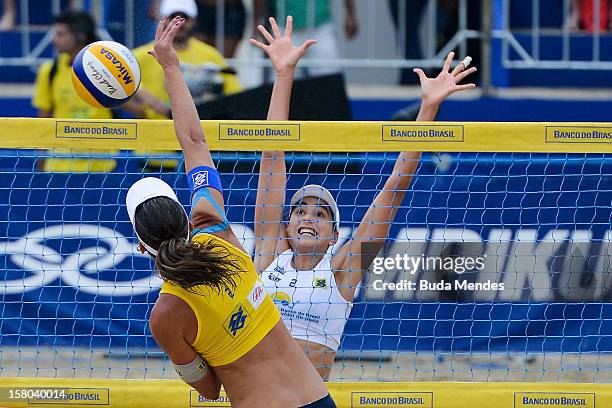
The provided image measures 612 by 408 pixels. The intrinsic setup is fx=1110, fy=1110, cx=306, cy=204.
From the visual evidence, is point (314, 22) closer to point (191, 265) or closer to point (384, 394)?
point (384, 394)

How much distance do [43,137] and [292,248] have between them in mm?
1274

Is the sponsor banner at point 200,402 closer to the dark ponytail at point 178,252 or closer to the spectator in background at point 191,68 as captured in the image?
the dark ponytail at point 178,252

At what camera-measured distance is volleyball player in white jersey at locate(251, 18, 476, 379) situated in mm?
5191

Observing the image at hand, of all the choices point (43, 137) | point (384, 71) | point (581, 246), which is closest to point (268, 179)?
point (43, 137)

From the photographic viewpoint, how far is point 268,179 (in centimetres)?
533

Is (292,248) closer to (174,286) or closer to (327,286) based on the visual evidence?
(327,286)

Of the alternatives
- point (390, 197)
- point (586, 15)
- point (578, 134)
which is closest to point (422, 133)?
point (390, 197)

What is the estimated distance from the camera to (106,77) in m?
5.34

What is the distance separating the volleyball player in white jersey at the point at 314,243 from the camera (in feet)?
17.0

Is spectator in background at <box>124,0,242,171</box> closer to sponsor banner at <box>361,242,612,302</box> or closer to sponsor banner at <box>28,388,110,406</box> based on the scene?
sponsor banner at <box>361,242,612,302</box>

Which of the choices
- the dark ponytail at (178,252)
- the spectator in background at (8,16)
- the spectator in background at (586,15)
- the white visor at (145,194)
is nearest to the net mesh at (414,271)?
the white visor at (145,194)

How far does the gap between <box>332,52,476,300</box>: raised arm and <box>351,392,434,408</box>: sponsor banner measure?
1.54 ft

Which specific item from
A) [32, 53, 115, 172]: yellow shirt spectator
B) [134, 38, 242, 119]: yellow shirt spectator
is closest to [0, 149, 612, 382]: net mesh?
[134, 38, 242, 119]: yellow shirt spectator

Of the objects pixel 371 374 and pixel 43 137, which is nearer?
pixel 43 137
